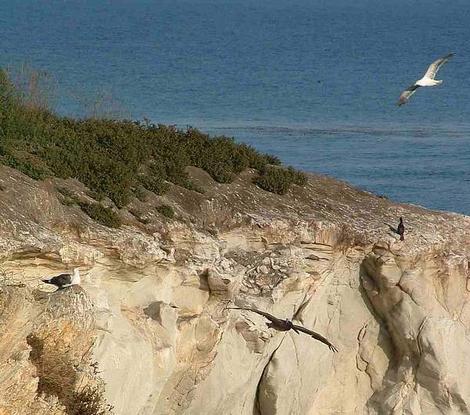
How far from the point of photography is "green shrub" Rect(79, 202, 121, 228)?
68.3 ft

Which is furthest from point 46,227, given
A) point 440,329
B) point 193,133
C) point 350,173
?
point 350,173

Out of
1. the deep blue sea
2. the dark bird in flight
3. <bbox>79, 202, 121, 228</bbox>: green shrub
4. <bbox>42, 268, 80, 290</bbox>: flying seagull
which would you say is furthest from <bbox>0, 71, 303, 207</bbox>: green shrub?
the deep blue sea

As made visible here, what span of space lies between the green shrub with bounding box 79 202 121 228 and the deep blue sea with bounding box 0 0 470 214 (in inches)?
441

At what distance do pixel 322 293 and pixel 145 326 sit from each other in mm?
4435

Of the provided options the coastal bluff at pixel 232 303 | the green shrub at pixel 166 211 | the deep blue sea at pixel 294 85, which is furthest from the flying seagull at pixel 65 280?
the deep blue sea at pixel 294 85

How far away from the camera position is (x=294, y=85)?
6994 cm

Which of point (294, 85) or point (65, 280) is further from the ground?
point (294, 85)

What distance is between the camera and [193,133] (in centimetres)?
2508

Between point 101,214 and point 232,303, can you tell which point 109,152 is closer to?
point 101,214

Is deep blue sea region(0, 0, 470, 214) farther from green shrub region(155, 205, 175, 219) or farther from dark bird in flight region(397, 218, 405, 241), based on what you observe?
dark bird in flight region(397, 218, 405, 241)

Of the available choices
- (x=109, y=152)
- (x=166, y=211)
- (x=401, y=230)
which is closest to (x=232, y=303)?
(x=166, y=211)

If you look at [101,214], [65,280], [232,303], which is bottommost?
[232,303]

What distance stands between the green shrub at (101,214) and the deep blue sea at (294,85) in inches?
441

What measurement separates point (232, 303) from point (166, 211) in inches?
69.8
